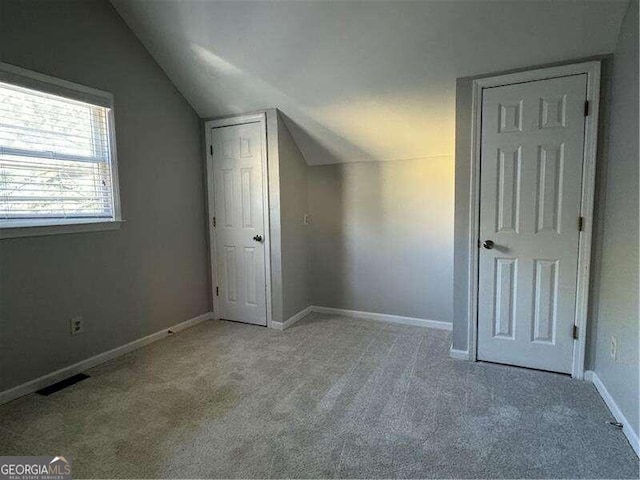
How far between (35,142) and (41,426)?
1.78 meters

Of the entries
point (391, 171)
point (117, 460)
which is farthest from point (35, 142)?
point (391, 171)

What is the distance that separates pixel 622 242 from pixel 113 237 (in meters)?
3.50

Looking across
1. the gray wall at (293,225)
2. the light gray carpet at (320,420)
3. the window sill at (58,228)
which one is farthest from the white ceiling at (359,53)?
the light gray carpet at (320,420)

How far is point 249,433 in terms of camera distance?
1896mm

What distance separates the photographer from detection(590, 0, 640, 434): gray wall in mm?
1851

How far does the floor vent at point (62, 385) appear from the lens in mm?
2365

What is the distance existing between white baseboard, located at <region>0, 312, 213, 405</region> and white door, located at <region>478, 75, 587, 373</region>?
2788 mm

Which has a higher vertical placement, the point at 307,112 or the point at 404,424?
the point at 307,112

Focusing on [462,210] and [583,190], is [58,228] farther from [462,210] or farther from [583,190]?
[583,190]

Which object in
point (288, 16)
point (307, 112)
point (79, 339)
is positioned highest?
point (288, 16)

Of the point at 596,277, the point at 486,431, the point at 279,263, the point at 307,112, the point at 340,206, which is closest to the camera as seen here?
the point at 486,431

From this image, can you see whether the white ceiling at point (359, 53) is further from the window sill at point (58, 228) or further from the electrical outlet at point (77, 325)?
the electrical outlet at point (77, 325)

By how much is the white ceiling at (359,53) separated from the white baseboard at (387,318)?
1635 mm

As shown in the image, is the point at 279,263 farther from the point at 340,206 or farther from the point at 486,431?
the point at 486,431
